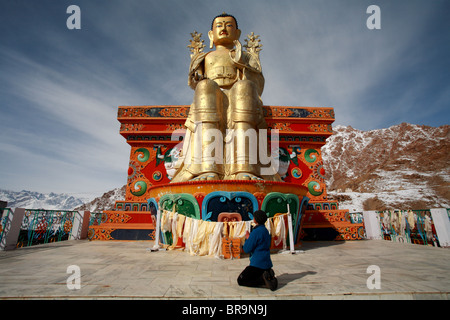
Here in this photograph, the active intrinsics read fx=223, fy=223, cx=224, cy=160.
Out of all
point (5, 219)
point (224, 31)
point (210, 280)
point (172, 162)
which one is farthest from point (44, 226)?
point (224, 31)

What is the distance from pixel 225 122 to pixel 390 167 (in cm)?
4849

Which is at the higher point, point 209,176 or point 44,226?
point 209,176

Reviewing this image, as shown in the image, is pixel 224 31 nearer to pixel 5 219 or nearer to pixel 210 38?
pixel 210 38

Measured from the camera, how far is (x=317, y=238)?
694cm

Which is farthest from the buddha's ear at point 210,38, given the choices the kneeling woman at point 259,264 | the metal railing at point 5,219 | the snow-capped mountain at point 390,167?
the snow-capped mountain at point 390,167

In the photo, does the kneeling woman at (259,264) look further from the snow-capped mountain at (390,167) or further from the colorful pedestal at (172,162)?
the snow-capped mountain at (390,167)

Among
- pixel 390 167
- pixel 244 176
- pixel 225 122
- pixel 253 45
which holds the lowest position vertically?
pixel 244 176

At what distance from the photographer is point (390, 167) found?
42.9 metres

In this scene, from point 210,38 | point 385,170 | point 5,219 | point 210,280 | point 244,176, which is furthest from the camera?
point 385,170

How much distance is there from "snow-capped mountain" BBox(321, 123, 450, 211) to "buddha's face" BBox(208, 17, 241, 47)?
1034 inches

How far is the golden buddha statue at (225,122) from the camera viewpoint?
5.66 meters

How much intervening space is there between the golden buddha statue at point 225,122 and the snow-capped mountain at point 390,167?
26.1 metres

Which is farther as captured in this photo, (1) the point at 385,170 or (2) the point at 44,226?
(1) the point at 385,170
